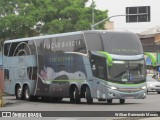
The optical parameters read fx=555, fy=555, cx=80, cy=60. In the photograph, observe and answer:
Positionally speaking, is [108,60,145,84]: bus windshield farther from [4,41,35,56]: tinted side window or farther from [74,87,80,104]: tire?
[4,41,35,56]: tinted side window

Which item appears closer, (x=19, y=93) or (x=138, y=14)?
(x=19, y=93)

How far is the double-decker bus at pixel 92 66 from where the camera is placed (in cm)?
2694

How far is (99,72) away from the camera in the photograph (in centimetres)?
2694

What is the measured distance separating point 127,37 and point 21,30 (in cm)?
2669

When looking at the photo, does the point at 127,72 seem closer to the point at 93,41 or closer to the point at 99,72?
the point at 99,72

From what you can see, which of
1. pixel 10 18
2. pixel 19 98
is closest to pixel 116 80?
pixel 19 98

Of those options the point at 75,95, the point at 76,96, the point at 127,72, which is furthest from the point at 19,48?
the point at 127,72

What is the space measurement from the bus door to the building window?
52.0 ft

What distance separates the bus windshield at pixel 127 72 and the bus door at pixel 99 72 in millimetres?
297

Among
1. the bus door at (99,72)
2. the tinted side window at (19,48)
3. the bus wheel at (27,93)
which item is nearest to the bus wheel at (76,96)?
the bus door at (99,72)

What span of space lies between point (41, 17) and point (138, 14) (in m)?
14.0

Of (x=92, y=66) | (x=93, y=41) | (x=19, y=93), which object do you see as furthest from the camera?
(x=19, y=93)

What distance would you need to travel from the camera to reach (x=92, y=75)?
88.9 ft

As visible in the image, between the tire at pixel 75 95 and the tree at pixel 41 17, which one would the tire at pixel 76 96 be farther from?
the tree at pixel 41 17
